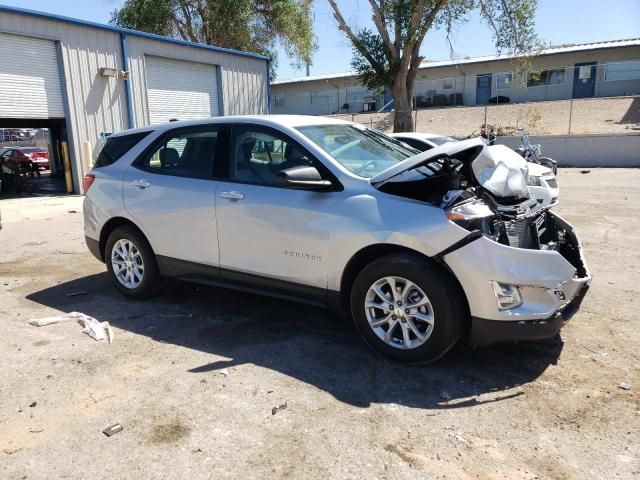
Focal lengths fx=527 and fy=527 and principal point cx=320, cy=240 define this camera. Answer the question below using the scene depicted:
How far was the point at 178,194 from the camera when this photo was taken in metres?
4.83

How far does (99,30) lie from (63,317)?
13342 millimetres

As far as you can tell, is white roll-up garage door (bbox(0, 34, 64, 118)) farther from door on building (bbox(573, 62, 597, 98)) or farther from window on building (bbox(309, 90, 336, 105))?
door on building (bbox(573, 62, 597, 98))

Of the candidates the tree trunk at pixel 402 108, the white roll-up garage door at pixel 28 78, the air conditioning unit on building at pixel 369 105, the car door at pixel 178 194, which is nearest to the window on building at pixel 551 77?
the air conditioning unit on building at pixel 369 105

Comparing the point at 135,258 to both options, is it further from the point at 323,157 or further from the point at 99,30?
the point at 99,30

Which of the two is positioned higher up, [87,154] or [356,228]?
[87,154]

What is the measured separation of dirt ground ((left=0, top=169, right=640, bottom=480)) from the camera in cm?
277

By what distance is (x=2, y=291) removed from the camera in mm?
5930

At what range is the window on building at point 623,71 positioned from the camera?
30.6 m

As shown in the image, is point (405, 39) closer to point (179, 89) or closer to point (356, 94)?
point (179, 89)

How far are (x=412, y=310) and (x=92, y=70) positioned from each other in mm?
15119

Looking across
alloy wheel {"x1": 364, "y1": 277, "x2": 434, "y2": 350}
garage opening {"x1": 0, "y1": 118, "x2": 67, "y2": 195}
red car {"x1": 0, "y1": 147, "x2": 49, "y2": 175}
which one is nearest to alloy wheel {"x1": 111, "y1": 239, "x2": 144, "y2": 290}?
alloy wheel {"x1": 364, "y1": 277, "x2": 434, "y2": 350}

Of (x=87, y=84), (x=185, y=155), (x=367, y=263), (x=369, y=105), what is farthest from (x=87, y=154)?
(x=369, y=105)

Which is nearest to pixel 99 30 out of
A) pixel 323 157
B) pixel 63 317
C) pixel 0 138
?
pixel 63 317

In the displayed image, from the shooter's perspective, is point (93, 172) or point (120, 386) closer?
point (120, 386)
